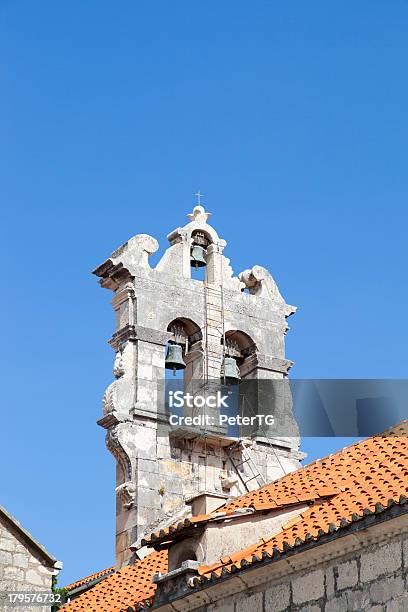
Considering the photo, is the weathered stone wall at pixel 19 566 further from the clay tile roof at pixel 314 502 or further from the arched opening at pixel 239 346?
the arched opening at pixel 239 346

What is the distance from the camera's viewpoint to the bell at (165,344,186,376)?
65.9ft

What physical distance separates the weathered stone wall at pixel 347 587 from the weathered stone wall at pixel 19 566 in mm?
2715

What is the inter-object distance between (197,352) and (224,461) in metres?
1.65

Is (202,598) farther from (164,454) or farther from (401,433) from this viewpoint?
(164,454)

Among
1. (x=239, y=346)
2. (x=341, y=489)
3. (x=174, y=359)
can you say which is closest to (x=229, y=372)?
(x=174, y=359)

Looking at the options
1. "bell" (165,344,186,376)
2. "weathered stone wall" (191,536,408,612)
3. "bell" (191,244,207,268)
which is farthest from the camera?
"bell" (191,244,207,268)

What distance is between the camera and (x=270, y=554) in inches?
503

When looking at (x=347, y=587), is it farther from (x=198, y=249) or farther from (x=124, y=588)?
(x=198, y=249)

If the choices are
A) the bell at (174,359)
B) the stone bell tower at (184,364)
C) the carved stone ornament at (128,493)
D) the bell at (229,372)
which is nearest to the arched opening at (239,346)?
the stone bell tower at (184,364)

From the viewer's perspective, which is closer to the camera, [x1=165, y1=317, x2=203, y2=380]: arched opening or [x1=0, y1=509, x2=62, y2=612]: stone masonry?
[x1=0, y1=509, x2=62, y2=612]: stone masonry

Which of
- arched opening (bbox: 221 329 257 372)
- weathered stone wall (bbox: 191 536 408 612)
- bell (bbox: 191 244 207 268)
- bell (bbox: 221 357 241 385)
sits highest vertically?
bell (bbox: 191 244 207 268)

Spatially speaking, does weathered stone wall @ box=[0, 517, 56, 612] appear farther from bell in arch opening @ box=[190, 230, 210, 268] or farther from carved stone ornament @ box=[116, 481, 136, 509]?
bell in arch opening @ box=[190, 230, 210, 268]

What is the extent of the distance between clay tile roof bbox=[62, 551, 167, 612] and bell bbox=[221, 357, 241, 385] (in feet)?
10.6

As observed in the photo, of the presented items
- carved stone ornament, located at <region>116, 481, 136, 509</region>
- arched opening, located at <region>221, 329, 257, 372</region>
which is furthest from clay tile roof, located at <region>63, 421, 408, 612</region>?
arched opening, located at <region>221, 329, 257, 372</region>
